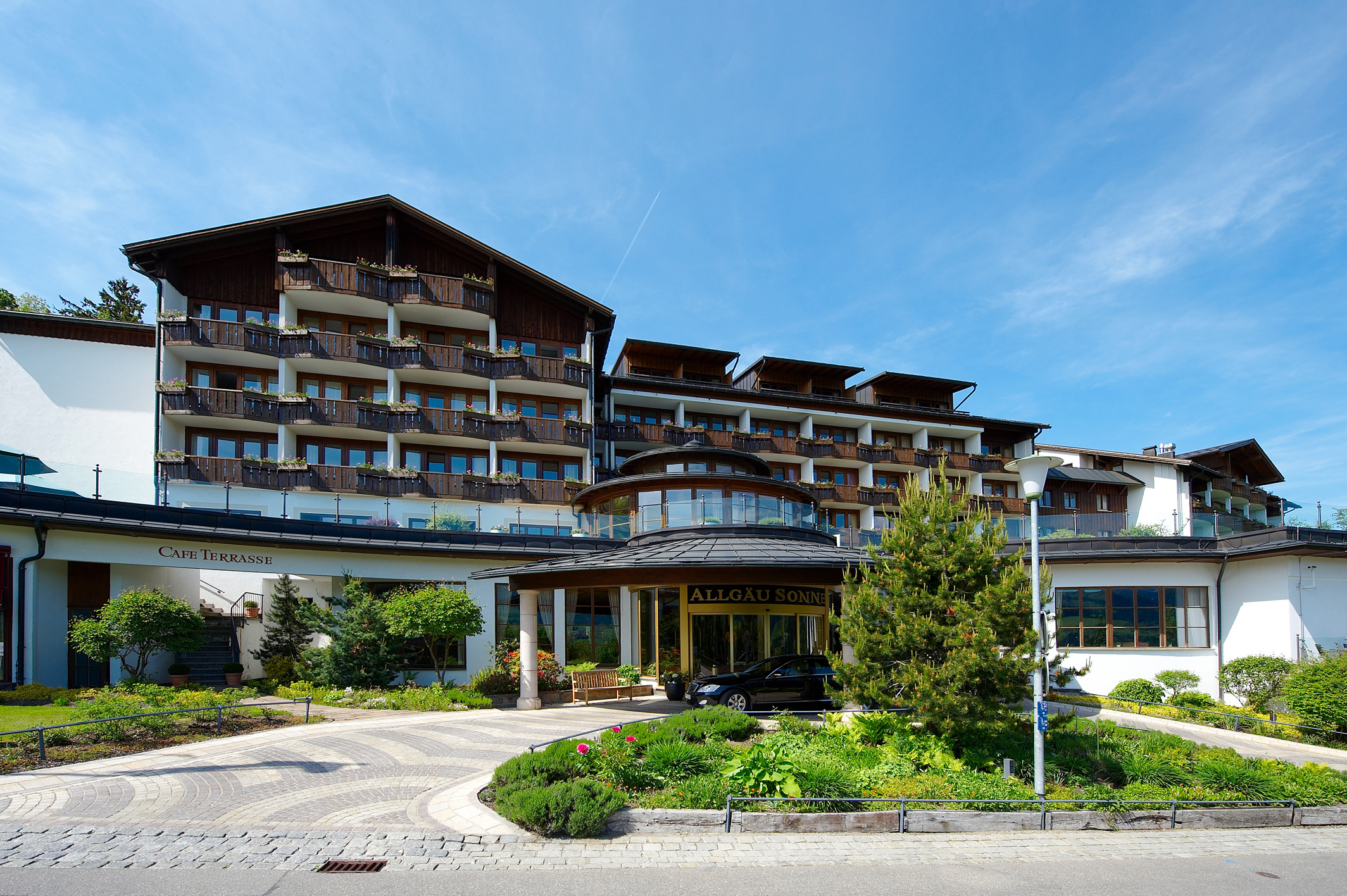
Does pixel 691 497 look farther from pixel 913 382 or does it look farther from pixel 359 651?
pixel 913 382

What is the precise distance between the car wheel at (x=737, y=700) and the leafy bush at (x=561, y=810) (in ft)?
31.7

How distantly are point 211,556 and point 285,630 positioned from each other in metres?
3.57

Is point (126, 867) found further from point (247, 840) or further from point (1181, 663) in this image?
point (1181, 663)

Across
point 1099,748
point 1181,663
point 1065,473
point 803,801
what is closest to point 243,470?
point 803,801

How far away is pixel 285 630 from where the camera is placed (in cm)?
2555

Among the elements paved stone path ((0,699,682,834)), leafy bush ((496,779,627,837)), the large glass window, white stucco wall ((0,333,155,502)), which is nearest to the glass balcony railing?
the large glass window

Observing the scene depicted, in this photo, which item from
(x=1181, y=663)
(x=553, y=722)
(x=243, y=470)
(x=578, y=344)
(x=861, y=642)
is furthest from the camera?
(x=578, y=344)

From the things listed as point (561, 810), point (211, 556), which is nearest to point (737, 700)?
point (561, 810)

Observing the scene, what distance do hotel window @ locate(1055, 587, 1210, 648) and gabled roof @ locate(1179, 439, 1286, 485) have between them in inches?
1239

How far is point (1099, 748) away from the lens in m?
13.9

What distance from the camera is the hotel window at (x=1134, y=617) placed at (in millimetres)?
25672

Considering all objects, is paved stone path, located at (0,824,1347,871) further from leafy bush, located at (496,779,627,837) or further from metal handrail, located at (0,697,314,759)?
metal handrail, located at (0,697,314,759)

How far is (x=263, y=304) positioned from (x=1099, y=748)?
37174 mm

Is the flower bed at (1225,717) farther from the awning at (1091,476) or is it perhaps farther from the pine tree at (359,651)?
the awning at (1091,476)
